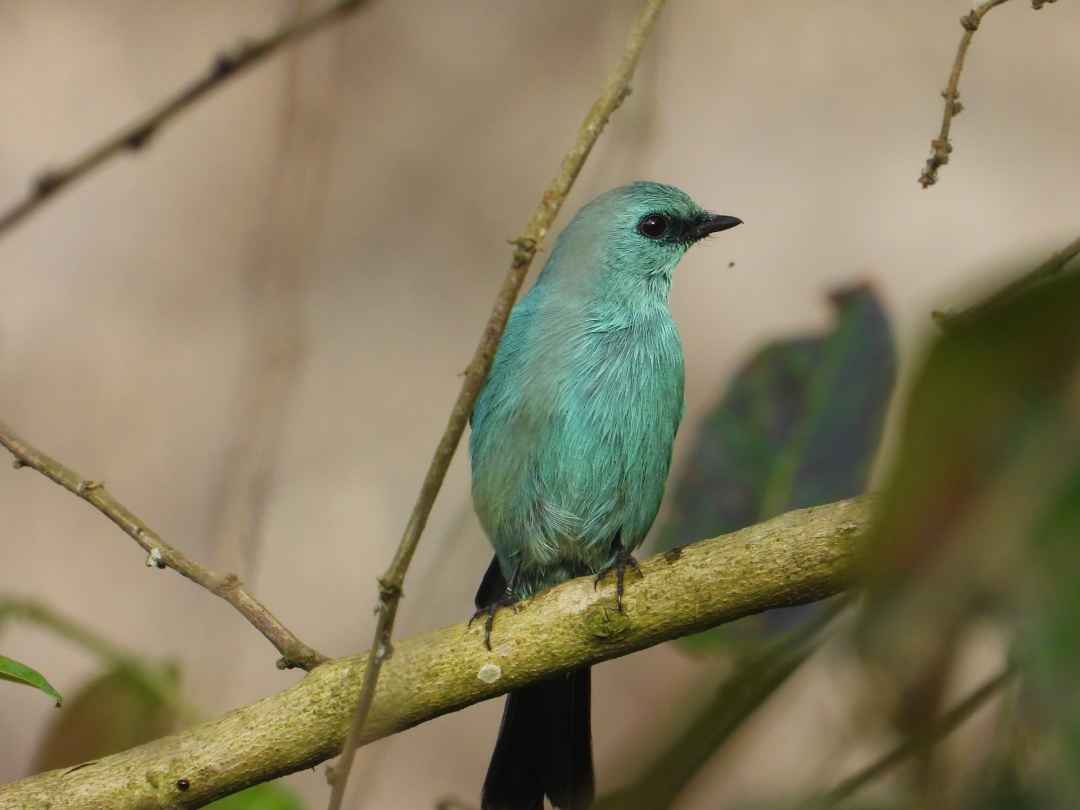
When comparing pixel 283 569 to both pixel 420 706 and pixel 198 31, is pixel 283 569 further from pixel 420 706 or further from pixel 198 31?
pixel 420 706

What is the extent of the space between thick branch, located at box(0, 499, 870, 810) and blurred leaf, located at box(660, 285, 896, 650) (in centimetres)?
25

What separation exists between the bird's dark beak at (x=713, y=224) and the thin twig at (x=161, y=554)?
7.51 ft

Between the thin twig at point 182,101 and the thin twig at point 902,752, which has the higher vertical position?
the thin twig at point 182,101

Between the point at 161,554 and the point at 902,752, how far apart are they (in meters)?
2.25

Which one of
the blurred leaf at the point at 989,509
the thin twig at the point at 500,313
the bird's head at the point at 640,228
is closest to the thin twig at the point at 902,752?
the blurred leaf at the point at 989,509

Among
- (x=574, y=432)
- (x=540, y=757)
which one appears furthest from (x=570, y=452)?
(x=540, y=757)

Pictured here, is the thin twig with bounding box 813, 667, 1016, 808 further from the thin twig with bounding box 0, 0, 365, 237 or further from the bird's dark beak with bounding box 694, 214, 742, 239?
the bird's dark beak with bounding box 694, 214, 742, 239

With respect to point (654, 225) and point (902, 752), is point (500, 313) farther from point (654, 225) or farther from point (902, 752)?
point (654, 225)

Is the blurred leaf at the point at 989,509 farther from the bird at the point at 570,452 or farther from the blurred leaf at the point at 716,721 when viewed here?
the bird at the point at 570,452

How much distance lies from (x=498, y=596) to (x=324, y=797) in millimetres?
1192

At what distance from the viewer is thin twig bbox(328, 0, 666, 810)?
2053mm

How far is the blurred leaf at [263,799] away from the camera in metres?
2.50

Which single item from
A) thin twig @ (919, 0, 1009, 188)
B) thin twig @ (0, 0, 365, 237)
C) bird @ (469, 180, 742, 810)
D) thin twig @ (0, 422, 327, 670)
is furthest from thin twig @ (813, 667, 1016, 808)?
bird @ (469, 180, 742, 810)

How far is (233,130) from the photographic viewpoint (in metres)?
5.74
